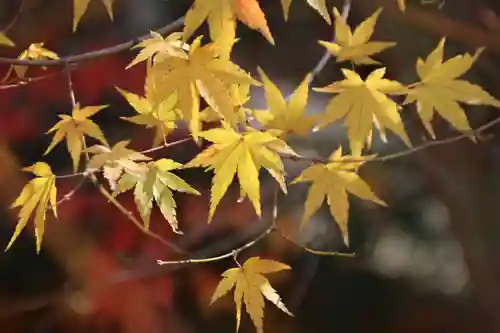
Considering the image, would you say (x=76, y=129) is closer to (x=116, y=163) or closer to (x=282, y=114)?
(x=116, y=163)

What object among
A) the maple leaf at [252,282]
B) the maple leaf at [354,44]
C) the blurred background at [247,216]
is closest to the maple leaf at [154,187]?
the maple leaf at [252,282]

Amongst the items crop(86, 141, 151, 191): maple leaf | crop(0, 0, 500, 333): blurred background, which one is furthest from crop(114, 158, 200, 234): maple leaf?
crop(0, 0, 500, 333): blurred background

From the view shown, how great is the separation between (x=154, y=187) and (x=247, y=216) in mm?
1061

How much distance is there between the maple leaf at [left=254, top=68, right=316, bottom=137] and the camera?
80 centimetres

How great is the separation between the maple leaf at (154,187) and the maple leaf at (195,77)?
126 mm

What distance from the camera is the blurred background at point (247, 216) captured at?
1.53m

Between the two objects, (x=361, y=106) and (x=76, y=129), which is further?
(x=76, y=129)

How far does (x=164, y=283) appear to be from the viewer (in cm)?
180

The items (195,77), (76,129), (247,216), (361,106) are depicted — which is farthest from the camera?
(247,216)

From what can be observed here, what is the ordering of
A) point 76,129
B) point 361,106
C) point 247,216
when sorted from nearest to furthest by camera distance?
point 361,106
point 76,129
point 247,216

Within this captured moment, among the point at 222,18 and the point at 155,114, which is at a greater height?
the point at 222,18

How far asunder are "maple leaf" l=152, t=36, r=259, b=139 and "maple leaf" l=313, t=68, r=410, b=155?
150mm

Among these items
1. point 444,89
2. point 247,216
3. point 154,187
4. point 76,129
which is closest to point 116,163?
point 154,187

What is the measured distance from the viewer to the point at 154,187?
0.76 metres
